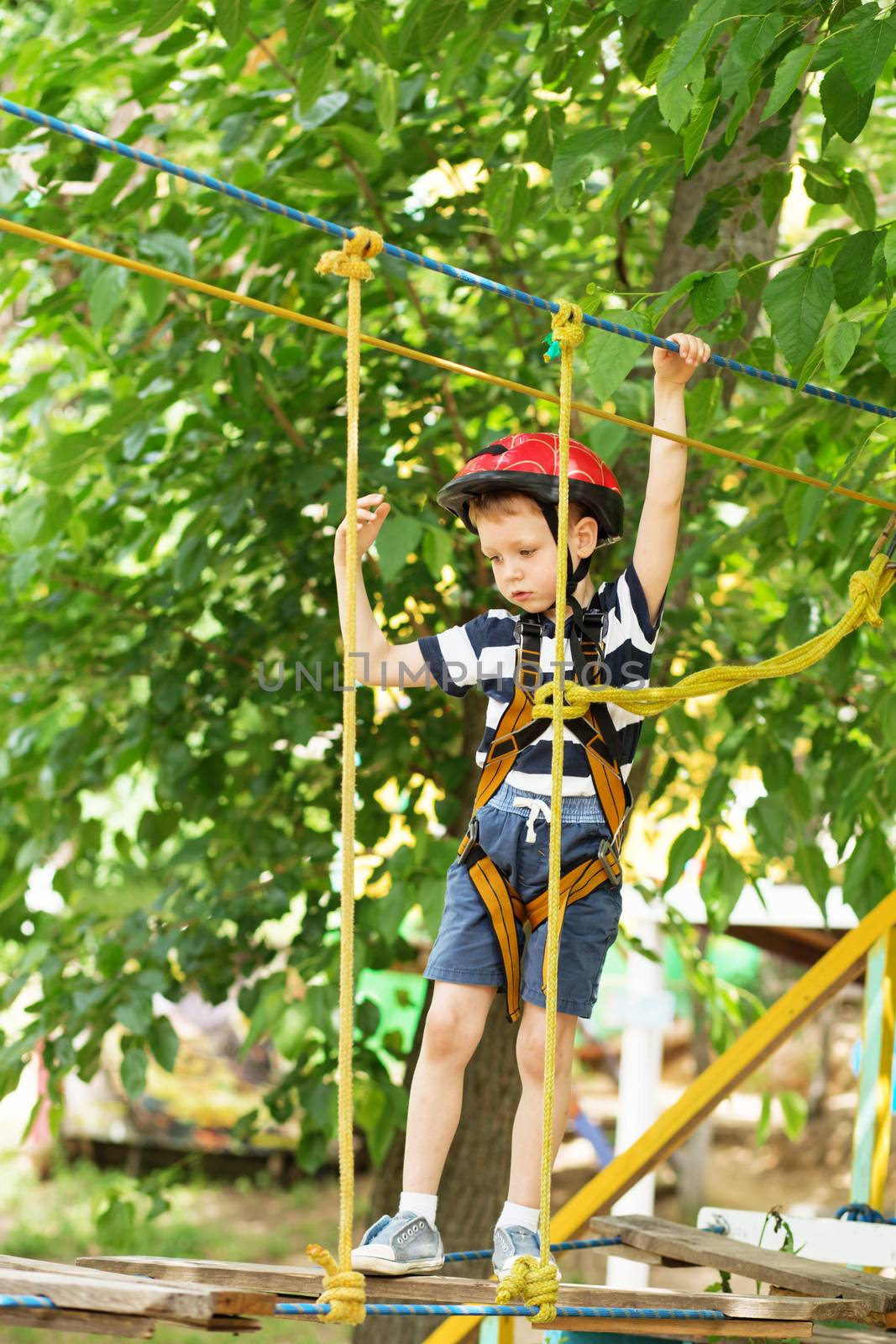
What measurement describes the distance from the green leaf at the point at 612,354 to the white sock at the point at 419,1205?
115 cm

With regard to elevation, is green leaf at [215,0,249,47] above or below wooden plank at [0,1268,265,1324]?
above

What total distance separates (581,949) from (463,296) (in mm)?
2355

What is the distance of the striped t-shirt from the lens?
80.4 inches

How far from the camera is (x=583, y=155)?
2.27 m

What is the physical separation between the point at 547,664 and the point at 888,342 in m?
0.64

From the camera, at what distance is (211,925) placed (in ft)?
10.6

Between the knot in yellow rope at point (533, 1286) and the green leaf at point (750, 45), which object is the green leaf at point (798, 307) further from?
the knot in yellow rope at point (533, 1286)

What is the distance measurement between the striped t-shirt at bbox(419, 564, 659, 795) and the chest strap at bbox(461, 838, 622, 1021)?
114 millimetres

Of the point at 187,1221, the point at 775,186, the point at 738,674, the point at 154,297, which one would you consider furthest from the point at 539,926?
the point at 187,1221

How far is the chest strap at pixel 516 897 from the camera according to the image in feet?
6.58

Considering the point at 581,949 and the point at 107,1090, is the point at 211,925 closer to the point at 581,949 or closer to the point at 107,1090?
the point at 581,949

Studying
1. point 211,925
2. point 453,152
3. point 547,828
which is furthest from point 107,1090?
point 547,828

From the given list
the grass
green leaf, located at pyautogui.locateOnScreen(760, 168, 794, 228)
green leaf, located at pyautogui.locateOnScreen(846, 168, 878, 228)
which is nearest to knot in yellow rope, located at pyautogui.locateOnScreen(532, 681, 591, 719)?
green leaf, located at pyautogui.locateOnScreen(846, 168, 878, 228)

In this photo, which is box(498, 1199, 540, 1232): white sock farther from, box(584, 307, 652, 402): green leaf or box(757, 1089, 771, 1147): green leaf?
box(757, 1089, 771, 1147): green leaf
